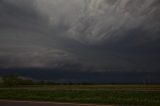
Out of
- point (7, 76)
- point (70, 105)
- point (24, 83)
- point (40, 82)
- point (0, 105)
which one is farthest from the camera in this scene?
point (40, 82)

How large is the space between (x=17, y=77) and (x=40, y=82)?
58.1ft

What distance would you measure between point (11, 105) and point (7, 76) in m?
74.3

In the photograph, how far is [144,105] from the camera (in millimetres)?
22062

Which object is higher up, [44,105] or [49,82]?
[49,82]

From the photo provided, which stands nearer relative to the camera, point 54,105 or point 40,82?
point 54,105

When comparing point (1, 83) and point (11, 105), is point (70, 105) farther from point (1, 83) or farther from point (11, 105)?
point (1, 83)

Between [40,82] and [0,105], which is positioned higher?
[40,82]

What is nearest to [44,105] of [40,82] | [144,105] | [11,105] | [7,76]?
[11,105]

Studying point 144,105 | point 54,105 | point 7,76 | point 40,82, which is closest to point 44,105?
point 54,105

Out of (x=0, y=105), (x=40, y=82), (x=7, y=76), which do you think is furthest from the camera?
(x=40, y=82)

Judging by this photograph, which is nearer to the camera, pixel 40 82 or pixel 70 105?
pixel 70 105

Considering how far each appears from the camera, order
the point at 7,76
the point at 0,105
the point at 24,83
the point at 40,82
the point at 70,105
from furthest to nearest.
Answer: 1. the point at 40,82
2. the point at 24,83
3. the point at 7,76
4. the point at 0,105
5. the point at 70,105

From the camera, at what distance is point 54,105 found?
71.8 ft

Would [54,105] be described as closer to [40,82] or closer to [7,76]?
[7,76]
